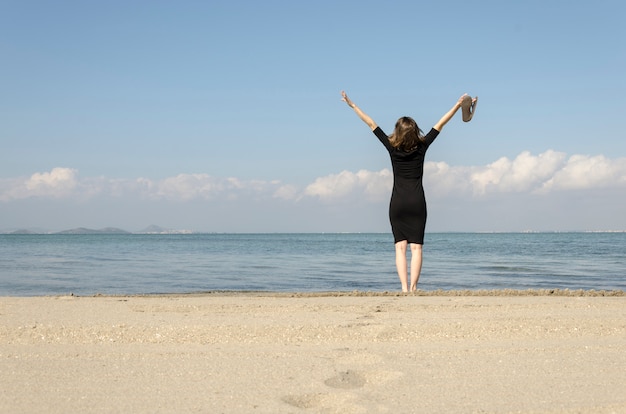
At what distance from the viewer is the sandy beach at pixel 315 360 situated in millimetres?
2734

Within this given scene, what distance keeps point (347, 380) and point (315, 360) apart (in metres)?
0.42

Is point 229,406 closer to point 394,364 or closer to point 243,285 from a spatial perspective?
point 394,364

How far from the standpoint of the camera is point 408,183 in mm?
6727

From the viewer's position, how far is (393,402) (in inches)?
106

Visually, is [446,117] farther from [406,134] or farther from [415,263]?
[415,263]

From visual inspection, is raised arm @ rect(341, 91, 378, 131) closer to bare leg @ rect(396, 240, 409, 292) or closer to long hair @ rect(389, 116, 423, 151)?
long hair @ rect(389, 116, 423, 151)

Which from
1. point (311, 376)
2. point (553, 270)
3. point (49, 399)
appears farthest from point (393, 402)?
point (553, 270)

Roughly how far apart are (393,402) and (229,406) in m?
0.76

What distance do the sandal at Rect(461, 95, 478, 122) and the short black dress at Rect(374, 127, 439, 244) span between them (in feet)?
1.34

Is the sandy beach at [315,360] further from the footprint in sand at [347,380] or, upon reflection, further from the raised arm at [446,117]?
the raised arm at [446,117]

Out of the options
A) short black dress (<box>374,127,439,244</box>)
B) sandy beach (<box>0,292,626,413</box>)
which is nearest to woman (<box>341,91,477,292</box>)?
short black dress (<box>374,127,439,244</box>)

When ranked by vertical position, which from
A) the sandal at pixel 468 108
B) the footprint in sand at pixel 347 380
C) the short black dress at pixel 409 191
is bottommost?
the footprint in sand at pixel 347 380

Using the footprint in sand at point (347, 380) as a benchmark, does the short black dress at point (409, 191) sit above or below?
above

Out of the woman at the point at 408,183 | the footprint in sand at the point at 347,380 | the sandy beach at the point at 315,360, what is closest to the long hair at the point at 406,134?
the woman at the point at 408,183
